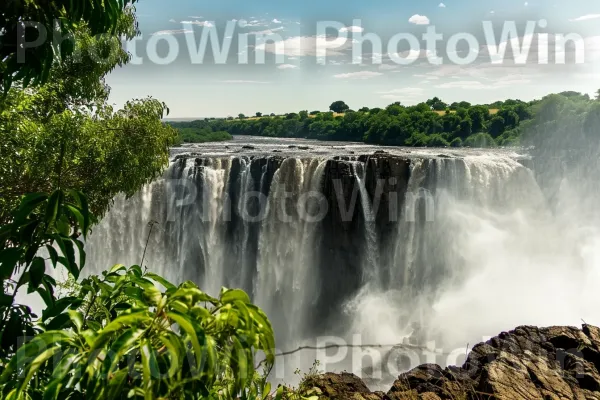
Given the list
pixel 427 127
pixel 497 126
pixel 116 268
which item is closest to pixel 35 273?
pixel 116 268

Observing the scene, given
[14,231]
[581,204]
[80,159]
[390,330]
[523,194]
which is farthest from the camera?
[581,204]

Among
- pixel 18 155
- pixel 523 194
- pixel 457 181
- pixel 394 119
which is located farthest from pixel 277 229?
pixel 394 119

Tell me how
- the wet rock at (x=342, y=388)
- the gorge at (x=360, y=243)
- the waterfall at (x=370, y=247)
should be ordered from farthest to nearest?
the waterfall at (x=370, y=247), the gorge at (x=360, y=243), the wet rock at (x=342, y=388)

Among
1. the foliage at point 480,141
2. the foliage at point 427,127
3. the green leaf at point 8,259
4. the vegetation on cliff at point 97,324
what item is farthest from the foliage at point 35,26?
the foliage at point 480,141

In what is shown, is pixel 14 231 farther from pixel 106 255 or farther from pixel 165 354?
pixel 106 255

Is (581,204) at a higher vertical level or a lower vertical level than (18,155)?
lower

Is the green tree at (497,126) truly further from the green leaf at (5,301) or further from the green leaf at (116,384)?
the green leaf at (116,384)
